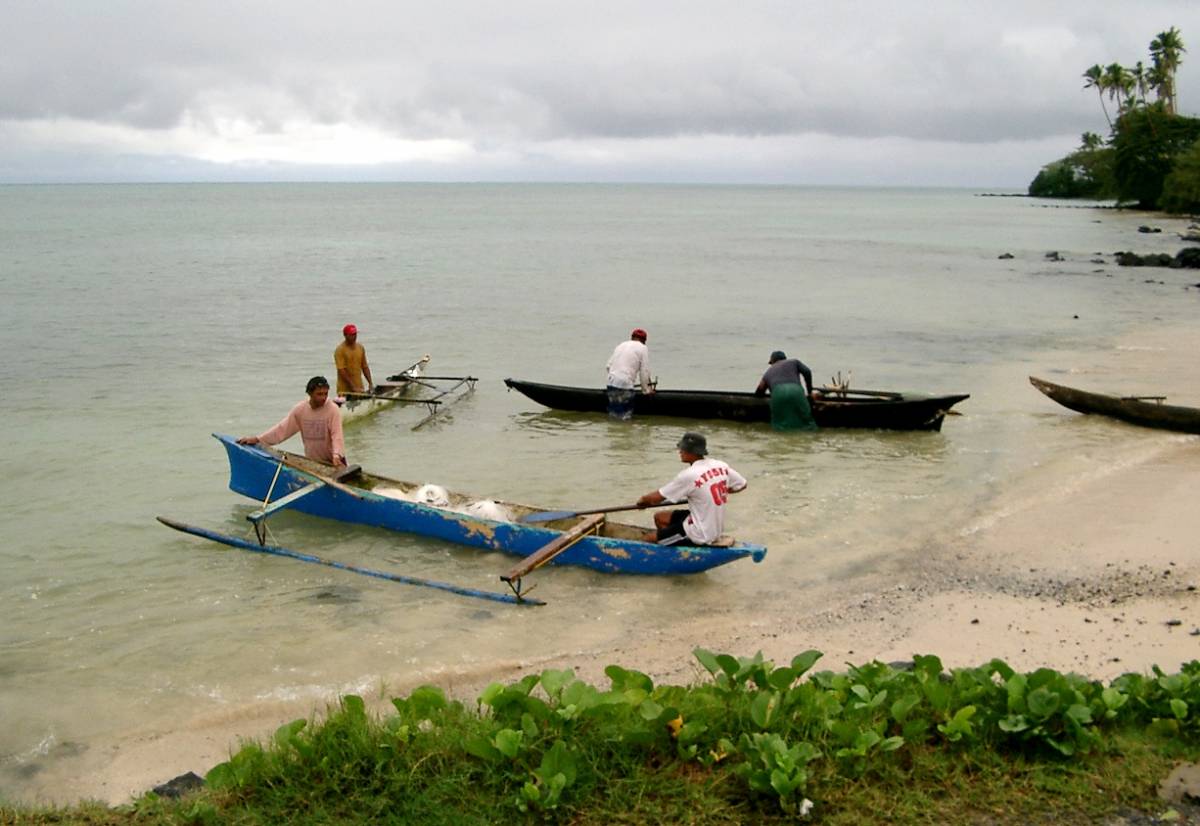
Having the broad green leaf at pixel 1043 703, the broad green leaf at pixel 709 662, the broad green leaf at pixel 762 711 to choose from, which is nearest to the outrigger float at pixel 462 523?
the broad green leaf at pixel 709 662

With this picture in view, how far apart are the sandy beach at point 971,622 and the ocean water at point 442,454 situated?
0.87 ft

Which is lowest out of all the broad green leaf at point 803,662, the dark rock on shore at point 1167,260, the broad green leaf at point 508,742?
the broad green leaf at point 508,742

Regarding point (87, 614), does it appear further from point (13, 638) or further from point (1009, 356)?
point (1009, 356)

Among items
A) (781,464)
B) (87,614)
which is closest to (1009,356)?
(781,464)

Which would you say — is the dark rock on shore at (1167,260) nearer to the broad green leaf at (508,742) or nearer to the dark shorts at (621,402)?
the dark shorts at (621,402)

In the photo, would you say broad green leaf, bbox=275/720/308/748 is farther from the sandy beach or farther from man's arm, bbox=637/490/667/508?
man's arm, bbox=637/490/667/508

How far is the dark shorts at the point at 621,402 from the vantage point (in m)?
16.9

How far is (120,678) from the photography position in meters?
8.02

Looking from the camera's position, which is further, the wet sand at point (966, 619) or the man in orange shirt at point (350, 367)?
the man in orange shirt at point (350, 367)

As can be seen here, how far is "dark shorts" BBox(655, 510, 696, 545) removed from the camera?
9.50 meters

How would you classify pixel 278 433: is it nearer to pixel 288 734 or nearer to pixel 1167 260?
pixel 288 734

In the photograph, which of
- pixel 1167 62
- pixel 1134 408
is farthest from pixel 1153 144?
pixel 1134 408

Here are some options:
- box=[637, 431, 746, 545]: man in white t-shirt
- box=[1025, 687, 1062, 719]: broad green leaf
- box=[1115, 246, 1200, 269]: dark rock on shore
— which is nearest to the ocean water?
→ box=[637, 431, 746, 545]: man in white t-shirt

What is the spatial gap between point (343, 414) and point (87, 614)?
797 cm
